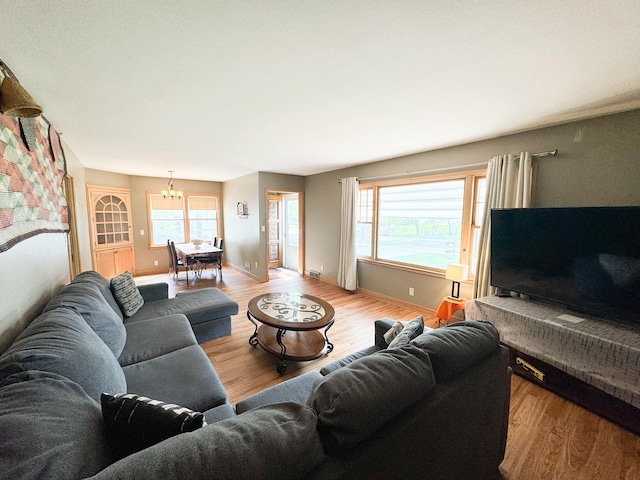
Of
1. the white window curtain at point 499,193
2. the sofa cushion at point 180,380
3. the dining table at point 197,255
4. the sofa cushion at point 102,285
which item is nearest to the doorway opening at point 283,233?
the dining table at point 197,255

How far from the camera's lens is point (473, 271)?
3203 mm

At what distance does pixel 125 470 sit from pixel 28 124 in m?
2.40

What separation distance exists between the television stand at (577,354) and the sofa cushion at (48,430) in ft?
9.41

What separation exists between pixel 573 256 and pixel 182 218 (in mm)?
7257

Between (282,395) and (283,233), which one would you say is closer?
(282,395)

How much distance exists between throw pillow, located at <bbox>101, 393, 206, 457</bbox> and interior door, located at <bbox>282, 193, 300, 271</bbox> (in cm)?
539

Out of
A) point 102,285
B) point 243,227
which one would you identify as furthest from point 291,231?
point 102,285

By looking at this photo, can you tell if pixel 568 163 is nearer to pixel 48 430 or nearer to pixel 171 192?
pixel 48 430

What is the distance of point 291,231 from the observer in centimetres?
665

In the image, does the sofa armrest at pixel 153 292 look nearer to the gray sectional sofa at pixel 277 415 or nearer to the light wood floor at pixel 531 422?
the light wood floor at pixel 531 422

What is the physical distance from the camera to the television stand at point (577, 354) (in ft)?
5.61

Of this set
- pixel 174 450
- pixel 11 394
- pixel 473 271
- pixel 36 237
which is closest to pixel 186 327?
pixel 36 237

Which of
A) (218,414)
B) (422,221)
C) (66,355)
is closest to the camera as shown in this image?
(66,355)

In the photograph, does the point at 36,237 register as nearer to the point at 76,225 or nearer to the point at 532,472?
the point at 76,225
